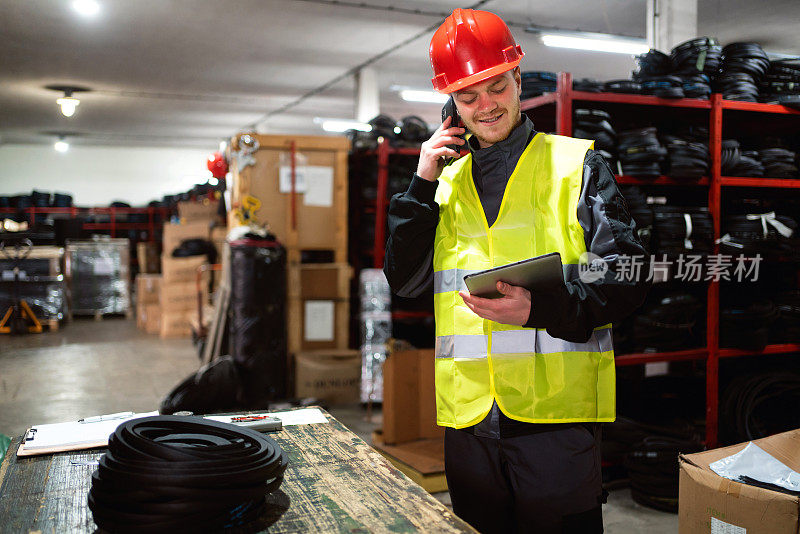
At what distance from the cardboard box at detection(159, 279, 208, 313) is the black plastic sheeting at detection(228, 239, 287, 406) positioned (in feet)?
16.3

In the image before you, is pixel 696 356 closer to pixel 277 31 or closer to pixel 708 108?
pixel 708 108

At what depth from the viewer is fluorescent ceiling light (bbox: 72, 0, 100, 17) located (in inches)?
300

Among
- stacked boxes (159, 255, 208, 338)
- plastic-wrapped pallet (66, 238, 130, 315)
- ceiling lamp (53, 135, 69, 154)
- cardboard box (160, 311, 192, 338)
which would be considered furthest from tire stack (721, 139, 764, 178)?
ceiling lamp (53, 135, 69, 154)

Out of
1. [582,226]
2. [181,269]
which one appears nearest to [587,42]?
[582,226]

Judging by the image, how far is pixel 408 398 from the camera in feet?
14.6

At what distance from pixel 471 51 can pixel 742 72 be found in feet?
11.2

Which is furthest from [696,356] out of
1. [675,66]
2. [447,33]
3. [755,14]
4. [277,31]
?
[277,31]

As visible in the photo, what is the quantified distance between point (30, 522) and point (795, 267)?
479 cm

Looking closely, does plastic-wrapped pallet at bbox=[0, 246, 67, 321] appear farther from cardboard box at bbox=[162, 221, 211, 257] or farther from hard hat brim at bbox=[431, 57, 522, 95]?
hard hat brim at bbox=[431, 57, 522, 95]

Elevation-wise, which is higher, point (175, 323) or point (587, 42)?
point (587, 42)

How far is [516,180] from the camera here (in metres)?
1.70

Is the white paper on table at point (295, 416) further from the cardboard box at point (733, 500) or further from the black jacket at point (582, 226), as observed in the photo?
the cardboard box at point (733, 500)

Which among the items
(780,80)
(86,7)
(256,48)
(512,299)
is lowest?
(512,299)

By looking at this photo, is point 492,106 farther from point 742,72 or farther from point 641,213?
point 742,72
